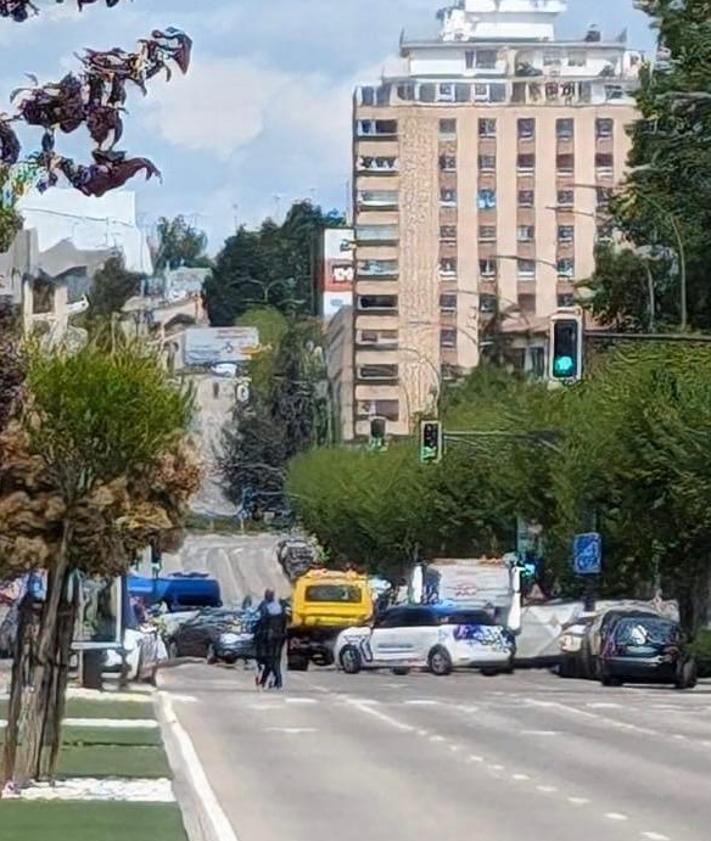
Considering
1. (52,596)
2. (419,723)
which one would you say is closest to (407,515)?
(419,723)

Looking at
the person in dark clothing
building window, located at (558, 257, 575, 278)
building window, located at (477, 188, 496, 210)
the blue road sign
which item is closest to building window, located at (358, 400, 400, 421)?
building window, located at (477, 188, 496, 210)

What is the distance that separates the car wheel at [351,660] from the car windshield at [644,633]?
8.81 m

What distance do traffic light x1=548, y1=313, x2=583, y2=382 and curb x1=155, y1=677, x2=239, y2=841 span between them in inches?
317

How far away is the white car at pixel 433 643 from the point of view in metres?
56.9

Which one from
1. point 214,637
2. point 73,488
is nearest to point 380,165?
point 214,637

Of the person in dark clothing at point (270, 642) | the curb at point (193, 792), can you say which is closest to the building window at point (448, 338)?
the person in dark clothing at point (270, 642)

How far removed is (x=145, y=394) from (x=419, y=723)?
626 inches

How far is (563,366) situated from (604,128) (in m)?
136

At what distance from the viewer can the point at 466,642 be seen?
2237 inches

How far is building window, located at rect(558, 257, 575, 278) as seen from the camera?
171750 millimetres

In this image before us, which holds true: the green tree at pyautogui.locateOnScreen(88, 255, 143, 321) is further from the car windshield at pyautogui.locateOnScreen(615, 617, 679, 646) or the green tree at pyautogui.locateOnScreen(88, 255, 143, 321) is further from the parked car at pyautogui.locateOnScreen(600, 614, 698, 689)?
the car windshield at pyautogui.locateOnScreen(615, 617, 679, 646)

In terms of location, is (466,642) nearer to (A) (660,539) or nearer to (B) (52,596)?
(A) (660,539)

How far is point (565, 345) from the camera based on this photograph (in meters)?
37.2

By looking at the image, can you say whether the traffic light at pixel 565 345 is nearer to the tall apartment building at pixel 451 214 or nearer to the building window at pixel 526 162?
the tall apartment building at pixel 451 214
